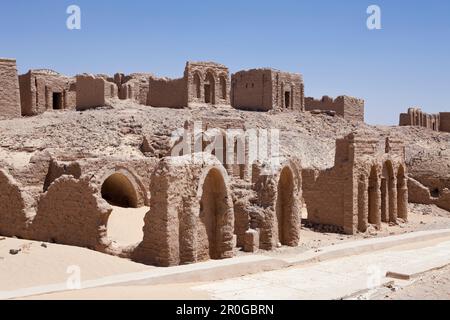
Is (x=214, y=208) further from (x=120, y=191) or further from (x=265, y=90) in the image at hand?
(x=265, y=90)

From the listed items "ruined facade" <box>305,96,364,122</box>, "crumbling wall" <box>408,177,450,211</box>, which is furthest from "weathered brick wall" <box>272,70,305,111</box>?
"crumbling wall" <box>408,177,450,211</box>

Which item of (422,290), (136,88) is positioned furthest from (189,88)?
(422,290)

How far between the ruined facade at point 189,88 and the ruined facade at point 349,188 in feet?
45.6

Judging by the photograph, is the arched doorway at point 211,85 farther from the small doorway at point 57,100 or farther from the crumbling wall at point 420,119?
the crumbling wall at point 420,119

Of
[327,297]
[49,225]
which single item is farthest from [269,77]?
[327,297]

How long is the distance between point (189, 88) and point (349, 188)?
1619cm

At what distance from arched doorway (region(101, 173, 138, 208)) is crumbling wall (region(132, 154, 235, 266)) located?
7802mm

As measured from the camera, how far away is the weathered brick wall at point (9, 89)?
27.0 metres

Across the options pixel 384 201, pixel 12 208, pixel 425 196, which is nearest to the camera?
pixel 12 208

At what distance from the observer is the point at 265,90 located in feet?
127

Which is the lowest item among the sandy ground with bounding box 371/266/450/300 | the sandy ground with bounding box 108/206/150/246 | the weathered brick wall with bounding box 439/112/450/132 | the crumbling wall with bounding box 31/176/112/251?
the sandy ground with bounding box 108/206/150/246

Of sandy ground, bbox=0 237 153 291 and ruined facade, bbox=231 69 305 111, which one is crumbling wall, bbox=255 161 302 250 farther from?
ruined facade, bbox=231 69 305 111

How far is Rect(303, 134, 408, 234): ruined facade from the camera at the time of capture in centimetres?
2088

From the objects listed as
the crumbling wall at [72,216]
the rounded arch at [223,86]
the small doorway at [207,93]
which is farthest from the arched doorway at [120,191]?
the rounded arch at [223,86]
